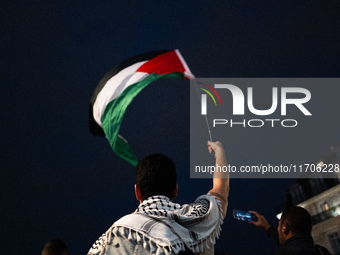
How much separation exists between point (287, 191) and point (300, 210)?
26.3m

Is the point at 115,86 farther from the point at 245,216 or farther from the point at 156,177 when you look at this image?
the point at 156,177

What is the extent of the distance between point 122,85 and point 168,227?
493 centimetres

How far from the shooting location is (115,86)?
5.91m

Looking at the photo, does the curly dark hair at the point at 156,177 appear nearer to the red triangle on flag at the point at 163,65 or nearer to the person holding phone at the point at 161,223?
the person holding phone at the point at 161,223

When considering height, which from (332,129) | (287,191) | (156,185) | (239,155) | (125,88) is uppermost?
(125,88)

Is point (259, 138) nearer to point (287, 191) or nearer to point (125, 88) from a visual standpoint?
point (287, 191)

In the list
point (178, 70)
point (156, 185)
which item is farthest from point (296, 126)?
point (156, 185)

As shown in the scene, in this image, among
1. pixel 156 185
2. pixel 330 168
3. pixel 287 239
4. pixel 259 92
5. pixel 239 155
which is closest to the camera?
pixel 156 185

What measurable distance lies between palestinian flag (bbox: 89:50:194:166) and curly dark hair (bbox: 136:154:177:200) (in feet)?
13.8

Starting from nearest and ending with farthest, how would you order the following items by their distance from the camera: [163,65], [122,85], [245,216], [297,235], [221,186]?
[221,186] → [297,235] → [245,216] → [122,85] → [163,65]

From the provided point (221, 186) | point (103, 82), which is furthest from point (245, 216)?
point (103, 82)

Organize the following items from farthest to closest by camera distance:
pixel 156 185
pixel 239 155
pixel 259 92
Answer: pixel 239 155 < pixel 259 92 < pixel 156 185

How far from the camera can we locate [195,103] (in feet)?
59.3

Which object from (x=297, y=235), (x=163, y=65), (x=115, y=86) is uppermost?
(x=163, y=65)
